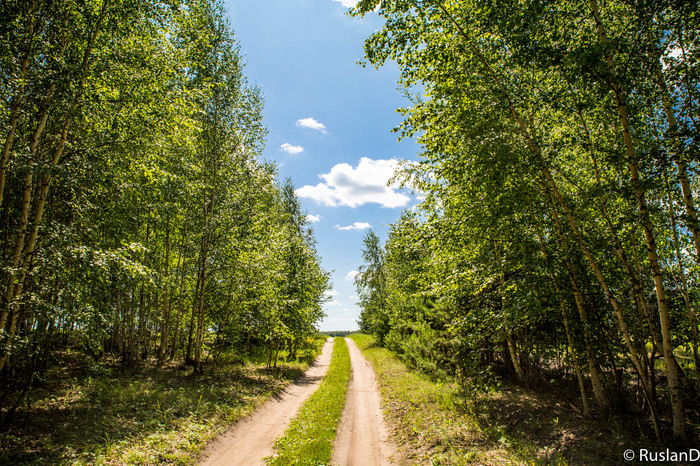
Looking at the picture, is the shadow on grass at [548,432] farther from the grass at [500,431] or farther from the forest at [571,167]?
the forest at [571,167]

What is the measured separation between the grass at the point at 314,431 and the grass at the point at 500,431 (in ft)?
6.56

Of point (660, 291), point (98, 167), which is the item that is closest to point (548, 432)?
point (660, 291)

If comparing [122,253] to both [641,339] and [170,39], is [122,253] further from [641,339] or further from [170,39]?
[641,339]

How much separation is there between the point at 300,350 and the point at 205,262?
18.6 meters

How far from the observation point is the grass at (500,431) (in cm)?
652

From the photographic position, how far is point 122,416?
8336mm

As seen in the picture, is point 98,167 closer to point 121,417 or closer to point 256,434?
point 121,417

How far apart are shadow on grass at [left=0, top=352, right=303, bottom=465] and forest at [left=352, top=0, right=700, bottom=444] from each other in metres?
7.70

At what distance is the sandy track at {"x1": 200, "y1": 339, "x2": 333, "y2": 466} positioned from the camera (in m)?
7.50

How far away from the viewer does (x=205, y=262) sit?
13547mm

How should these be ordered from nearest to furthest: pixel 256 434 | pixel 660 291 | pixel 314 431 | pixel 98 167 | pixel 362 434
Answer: pixel 660 291, pixel 98 167, pixel 256 434, pixel 314 431, pixel 362 434

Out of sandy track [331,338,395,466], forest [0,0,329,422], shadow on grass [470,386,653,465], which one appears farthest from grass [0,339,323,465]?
shadow on grass [470,386,653,465]

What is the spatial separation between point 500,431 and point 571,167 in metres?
7.16

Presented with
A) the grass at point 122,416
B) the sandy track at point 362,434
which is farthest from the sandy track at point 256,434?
the sandy track at point 362,434
